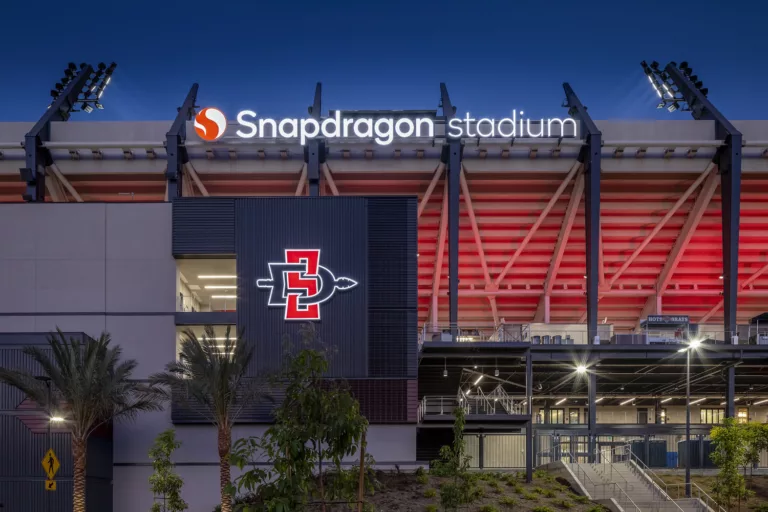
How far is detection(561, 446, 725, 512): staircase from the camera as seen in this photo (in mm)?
45375

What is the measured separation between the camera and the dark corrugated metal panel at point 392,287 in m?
51.3

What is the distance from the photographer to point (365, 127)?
63656 mm

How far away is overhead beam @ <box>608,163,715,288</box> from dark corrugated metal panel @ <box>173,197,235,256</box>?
32838 millimetres

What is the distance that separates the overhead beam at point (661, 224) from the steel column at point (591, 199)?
7.57 metres

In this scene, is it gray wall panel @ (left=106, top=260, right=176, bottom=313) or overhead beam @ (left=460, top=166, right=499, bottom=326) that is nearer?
gray wall panel @ (left=106, top=260, right=176, bottom=313)

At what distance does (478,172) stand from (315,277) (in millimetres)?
18285

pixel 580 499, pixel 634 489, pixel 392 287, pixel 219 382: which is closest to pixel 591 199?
pixel 392 287

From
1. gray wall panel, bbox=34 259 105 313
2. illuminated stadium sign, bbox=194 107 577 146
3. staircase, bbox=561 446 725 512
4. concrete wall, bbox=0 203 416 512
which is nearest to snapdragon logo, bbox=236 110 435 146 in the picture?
illuminated stadium sign, bbox=194 107 577 146

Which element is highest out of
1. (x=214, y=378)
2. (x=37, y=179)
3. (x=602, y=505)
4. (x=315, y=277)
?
(x=37, y=179)

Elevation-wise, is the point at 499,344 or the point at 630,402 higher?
the point at 499,344

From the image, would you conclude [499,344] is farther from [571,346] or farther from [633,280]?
[633,280]

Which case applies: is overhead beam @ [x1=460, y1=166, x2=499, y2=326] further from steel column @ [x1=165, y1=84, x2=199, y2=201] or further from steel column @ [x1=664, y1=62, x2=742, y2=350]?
steel column @ [x1=165, y1=84, x2=199, y2=201]

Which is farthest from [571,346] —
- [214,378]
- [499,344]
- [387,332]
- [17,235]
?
[17,235]

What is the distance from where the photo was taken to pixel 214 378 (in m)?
41.4
